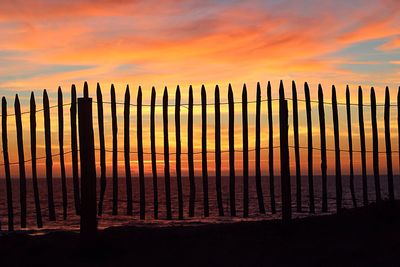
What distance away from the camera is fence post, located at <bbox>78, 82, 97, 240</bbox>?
679 cm

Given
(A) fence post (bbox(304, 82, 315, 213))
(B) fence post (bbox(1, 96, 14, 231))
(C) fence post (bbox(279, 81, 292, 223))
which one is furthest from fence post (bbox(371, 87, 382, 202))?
(B) fence post (bbox(1, 96, 14, 231))

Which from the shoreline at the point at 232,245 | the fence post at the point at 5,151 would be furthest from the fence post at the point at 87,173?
the fence post at the point at 5,151

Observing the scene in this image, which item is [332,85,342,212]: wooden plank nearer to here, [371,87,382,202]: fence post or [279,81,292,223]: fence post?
[371,87,382,202]: fence post

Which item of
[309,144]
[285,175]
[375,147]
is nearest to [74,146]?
[285,175]

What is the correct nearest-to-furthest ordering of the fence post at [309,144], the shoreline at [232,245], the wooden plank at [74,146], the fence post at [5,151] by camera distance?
the shoreline at [232,245] < the wooden plank at [74,146] < the fence post at [5,151] < the fence post at [309,144]

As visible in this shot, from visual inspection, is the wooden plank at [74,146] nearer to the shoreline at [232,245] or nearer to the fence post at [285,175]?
the shoreline at [232,245]

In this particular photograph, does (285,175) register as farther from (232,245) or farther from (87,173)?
(87,173)

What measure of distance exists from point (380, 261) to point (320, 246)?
2.64ft

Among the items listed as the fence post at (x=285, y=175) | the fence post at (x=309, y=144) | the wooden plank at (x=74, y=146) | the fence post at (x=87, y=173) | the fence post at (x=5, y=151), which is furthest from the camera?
the fence post at (x=309, y=144)

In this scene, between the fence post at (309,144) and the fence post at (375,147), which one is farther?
the fence post at (375,147)

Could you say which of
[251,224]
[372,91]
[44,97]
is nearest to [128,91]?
[44,97]

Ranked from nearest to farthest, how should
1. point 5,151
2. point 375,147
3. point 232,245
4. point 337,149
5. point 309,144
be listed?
point 232,245, point 5,151, point 309,144, point 337,149, point 375,147

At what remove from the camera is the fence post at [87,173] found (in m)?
6.79

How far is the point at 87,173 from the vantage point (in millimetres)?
6828
